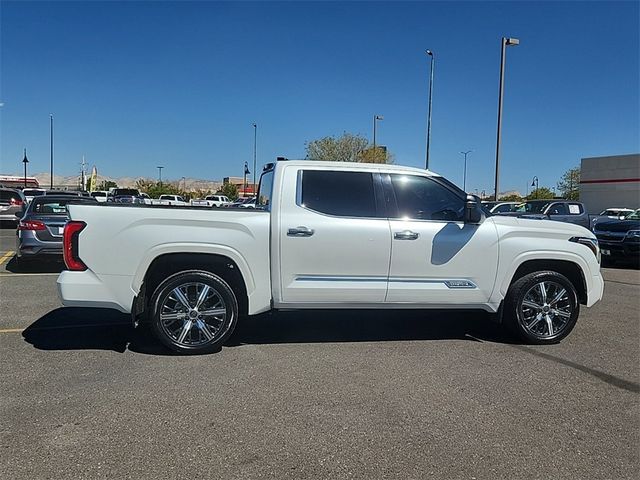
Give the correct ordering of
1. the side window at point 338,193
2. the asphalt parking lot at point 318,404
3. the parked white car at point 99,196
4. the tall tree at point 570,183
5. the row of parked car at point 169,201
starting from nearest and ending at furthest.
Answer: the asphalt parking lot at point 318,404
the side window at point 338,193
the row of parked car at point 169,201
the parked white car at point 99,196
the tall tree at point 570,183

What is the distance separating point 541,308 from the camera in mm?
5629

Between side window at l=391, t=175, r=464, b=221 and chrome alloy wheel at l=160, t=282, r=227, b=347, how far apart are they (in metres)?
2.12

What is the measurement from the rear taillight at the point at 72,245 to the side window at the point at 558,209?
15.4m

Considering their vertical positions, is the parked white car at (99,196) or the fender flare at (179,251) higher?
the parked white car at (99,196)

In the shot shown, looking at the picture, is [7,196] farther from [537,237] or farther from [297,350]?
[537,237]

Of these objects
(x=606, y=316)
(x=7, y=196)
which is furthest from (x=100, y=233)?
(x=7, y=196)

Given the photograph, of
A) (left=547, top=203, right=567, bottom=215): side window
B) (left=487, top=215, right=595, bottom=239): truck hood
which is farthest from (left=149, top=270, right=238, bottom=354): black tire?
(left=547, top=203, right=567, bottom=215): side window

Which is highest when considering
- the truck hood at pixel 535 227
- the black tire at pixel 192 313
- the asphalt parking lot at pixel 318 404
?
the truck hood at pixel 535 227

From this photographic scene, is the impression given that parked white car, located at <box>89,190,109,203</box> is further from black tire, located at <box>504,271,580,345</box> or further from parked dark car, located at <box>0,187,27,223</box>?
black tire, located at <box>504,271,580,345</box>

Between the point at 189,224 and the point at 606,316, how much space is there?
5949 millimetres

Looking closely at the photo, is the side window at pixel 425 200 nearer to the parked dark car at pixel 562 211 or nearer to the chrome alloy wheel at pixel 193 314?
the chrome alloy wheel at pixel 193 314

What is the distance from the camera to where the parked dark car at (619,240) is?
13672 mm

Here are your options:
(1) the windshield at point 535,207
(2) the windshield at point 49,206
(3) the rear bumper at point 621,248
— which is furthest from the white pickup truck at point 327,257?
(1) the windshield at point 535,207

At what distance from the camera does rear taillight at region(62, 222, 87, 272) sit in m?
4.74
